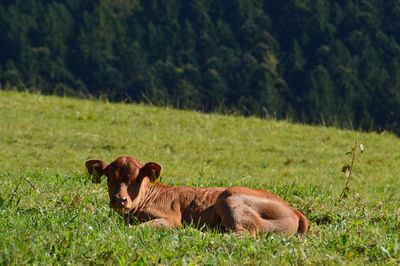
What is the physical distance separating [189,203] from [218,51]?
52.8 metres

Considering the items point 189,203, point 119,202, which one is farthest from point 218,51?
point 119,202

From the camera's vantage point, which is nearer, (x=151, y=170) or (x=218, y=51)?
(x=151, y=170)

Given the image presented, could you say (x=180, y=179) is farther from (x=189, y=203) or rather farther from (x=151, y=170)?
(x=151, y=170)

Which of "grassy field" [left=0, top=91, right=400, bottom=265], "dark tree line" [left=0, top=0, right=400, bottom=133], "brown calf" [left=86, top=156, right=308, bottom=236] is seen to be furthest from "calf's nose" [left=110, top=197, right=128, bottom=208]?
"dark tree line" [left=0, top=0, right=400, bottom=133]

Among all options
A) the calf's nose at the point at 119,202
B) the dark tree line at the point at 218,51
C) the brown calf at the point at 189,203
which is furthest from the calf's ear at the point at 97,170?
the dark tree line at the point at 218,51

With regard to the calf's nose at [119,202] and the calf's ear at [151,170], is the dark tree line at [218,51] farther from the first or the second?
the calf's nose at [119,202]

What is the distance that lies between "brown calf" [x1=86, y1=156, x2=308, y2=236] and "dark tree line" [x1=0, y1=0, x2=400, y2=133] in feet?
121

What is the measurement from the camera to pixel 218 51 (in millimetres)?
64250

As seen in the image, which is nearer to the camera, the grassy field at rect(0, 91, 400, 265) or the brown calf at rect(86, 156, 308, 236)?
the grassy field at rect(0, 91, 400, 265)

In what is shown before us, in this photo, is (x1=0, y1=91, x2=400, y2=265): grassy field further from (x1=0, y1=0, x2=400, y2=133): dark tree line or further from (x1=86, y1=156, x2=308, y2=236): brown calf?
(x1=0, y1=0, x2=400, y2=133): dark tree line

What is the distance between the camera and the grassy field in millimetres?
9406

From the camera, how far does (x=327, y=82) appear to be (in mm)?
55219

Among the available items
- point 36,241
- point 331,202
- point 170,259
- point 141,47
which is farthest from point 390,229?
point 141,47

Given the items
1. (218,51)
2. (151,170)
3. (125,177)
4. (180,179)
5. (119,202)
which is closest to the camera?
(119,202)
